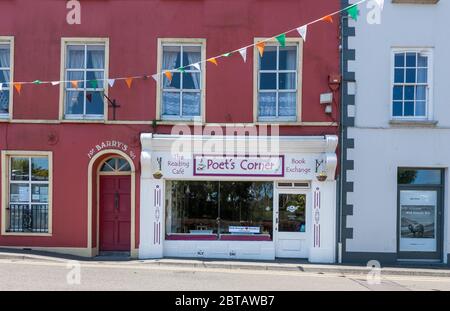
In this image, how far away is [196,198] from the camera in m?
13.3

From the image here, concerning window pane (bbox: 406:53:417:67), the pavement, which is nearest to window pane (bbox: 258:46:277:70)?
window pane (bbox: 406:53:417:67)

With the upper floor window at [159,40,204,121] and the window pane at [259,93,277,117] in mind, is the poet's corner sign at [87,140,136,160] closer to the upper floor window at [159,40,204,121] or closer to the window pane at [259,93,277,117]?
the upper floor window at [159,40,204,121]

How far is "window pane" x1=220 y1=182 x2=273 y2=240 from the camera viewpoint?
1325 cm

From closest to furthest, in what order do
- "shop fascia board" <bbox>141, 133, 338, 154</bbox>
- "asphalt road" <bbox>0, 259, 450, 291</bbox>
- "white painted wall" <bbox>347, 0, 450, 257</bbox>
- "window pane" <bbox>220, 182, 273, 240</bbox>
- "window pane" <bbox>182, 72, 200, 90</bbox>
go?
"asphalt road" <bbox>0, 259, 450, 291</bbox> < "shop fascia board" <bbox>141, 133, 338, 154</bbox> < "white painted wall" <bbox>347, 0, 450, 257</bbox> < "window pane" <bbox>220, 182, 273, 240</bbox> < "window pane" <bbox>182, 72, 200, 90</bbox>

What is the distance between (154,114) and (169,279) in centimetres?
472

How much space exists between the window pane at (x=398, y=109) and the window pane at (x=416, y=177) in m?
1.45

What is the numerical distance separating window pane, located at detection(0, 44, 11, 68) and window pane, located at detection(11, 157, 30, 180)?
2.54m

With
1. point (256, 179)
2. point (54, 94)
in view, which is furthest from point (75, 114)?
point (256, 179)

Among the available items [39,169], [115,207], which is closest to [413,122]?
[115,207]

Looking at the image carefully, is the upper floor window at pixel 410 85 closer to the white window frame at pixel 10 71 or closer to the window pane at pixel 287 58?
the window pane at pixel 287 58

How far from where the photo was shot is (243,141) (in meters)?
12.8

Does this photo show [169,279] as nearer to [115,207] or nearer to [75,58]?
[115,207]

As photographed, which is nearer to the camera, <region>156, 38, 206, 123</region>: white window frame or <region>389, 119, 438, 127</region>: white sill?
<region>389, 119, 438, 127</region>: white sill

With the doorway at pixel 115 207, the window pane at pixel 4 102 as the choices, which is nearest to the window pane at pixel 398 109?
the doorway at pixel 115 207
